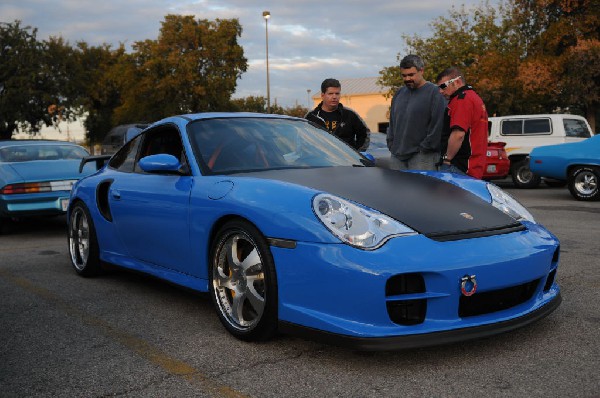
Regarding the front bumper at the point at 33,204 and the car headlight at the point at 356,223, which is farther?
the front bumper at the point at 33,204

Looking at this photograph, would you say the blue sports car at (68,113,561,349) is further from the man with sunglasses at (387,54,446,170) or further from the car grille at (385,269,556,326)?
the man with sunglasses at (387,54,446,170)

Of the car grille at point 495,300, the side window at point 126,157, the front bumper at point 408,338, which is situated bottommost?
the front bumper at point 408,338

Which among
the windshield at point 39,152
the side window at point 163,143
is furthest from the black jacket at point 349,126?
the windshield at point 39,152

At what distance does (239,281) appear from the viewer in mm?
3719

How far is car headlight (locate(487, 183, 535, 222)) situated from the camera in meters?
3.81

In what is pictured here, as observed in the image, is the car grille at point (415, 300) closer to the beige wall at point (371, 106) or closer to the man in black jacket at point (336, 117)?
the man in black jacket at point (336, 117)

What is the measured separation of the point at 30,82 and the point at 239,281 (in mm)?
38232

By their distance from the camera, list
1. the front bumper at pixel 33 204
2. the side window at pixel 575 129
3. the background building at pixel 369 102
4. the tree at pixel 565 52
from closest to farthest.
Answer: the front bumper at pixel 33 204
the side window at pixel 575 129
the tree at pixel 565 52
the background building at pixel 369 102

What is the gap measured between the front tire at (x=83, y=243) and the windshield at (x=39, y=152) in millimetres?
3782

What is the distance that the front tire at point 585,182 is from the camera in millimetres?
12219

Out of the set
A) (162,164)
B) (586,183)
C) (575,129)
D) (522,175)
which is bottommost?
(522,175)

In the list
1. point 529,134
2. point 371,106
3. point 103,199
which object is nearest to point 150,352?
point 103,199

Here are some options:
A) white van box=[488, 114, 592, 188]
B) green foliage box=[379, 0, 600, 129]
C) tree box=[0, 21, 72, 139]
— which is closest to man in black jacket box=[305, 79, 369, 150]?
white van box=[488, 114, 592, 188]

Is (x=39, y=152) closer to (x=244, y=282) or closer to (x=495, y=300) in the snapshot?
(x=244, y=282)
